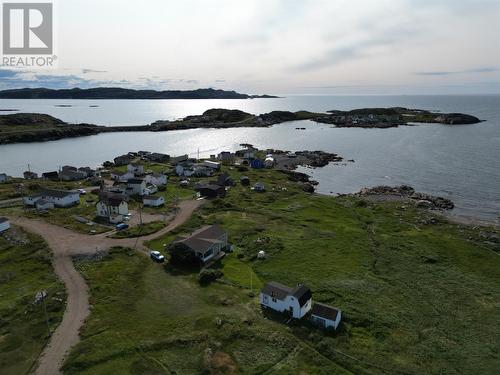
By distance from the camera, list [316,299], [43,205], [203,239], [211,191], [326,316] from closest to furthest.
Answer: [326,316] → [316,299] → [203,239] → [43,205] → [211,191]

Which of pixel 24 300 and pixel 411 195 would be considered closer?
pixel 24 300

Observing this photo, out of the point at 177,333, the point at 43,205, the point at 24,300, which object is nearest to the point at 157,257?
the point at 24,300

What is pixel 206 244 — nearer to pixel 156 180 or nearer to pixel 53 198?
pixel 53 198

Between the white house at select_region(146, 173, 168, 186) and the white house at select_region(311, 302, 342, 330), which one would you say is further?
the white house at select_region(146, 173, 168, 186)

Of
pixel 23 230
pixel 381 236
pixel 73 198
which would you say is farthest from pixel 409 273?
pixel 73 198

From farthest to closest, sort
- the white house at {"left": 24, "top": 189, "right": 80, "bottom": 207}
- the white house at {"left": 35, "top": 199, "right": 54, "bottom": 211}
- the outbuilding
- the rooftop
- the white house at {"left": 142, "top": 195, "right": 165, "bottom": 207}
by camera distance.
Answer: the outbuilding
the white house at {"left": 142, "top": 195, "right": 165, "bottom": 207}
the white house at {"left": 24, "top": 189, "right": 80, "bottom": 207}
the white house at {"left": 35, "top": 199, "right": 54, "bottom": 211}
the rooftop

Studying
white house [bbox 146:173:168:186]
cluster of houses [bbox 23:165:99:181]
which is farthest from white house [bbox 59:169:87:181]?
white house [bbox 146:173:168:186]

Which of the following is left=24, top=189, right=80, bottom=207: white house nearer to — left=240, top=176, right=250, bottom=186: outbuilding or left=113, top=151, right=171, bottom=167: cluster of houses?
left=240, top=176, right=250, bottom=186: outbuilding
